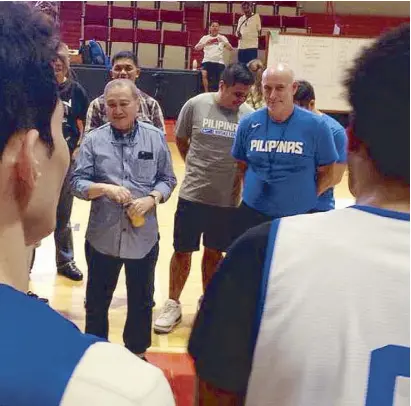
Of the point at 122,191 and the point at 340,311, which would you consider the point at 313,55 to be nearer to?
the point at 122,191

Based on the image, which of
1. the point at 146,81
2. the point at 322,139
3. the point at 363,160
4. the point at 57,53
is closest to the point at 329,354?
the point at 363,160

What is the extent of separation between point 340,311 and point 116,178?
2245 mm

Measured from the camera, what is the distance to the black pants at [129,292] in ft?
10.4

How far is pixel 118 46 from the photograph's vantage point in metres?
11.6

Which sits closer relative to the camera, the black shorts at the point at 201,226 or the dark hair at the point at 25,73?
the dark hair at the point at 25,73

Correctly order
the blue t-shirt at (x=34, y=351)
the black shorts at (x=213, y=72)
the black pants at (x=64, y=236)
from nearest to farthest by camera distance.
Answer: the blue t-shirt at (x=34, y=351) → the black pants at (x=64, y=236) → the black shorts at (x=213, y=72)

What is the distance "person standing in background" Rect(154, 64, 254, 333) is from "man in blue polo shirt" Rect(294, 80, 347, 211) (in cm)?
40

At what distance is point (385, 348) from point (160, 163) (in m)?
2.34

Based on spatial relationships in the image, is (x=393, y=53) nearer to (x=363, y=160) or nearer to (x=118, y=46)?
(x=363, y=160)

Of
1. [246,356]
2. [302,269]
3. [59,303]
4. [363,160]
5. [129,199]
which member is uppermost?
[363,160]

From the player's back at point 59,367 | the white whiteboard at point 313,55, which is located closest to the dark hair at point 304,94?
the player's back at point 59,367

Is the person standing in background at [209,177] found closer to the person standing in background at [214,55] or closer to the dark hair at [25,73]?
the dark hair at [25,73]

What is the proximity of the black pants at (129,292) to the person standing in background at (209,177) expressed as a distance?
532mm

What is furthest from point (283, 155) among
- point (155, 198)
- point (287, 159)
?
point (155, 198)
